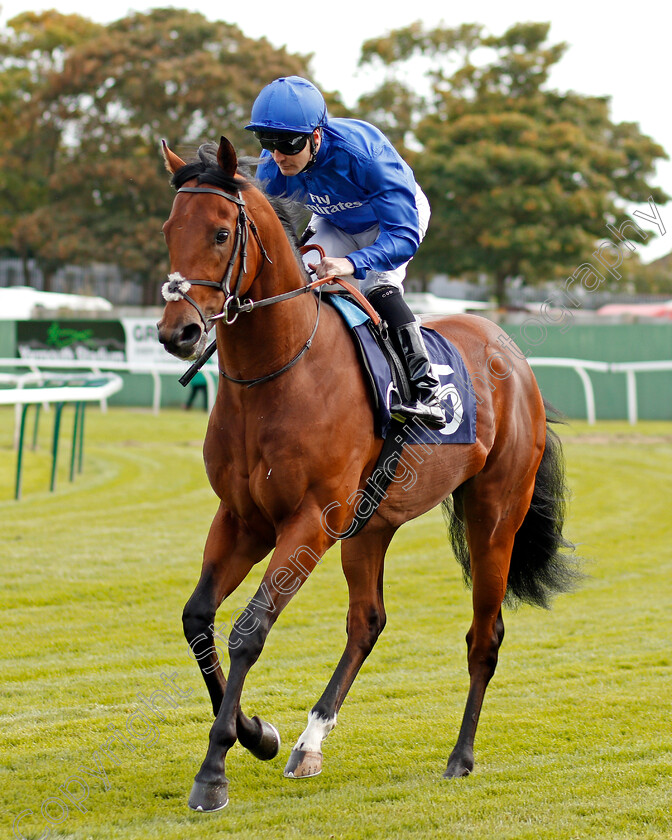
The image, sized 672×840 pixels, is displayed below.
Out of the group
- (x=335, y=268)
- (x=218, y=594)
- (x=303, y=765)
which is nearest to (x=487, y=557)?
(x=303, y=765)

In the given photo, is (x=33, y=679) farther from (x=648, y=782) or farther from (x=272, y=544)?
(x=648, y=782)

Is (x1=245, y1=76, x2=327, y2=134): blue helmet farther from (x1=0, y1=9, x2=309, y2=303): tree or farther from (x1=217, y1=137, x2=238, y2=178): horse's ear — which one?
(x1=0, y1=9, x2=309, y2=303): tree

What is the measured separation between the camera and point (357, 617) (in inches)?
158

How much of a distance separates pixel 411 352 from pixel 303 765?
62.2 inches

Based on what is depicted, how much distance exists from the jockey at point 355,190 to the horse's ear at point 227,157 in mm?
330

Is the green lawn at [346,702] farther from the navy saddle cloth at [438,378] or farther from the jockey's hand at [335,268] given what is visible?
the jockey's hand at [335,268]

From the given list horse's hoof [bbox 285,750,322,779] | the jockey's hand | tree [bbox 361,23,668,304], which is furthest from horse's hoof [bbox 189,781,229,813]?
tree [bbox 361,23,668,304]

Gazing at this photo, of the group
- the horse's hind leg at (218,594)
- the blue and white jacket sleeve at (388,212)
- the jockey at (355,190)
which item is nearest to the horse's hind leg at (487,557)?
the jockey at (355,190)

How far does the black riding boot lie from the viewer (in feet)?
12.1

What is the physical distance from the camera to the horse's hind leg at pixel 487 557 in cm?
400

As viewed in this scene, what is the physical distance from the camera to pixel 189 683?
4520 millimetres

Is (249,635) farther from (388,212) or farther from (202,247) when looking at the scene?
(388,212)

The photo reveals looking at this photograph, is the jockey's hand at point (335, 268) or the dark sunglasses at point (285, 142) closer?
the dark sunglasses at point (285, 142)

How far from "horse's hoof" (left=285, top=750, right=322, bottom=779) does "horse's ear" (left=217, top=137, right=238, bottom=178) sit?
2040 millimetres
